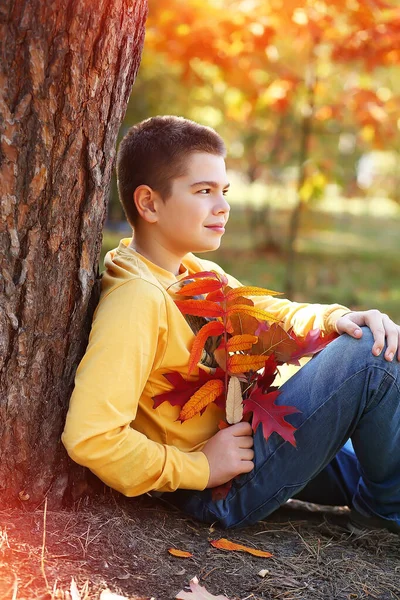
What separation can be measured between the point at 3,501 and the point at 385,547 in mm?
1187

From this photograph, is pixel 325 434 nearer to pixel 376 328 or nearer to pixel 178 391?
pixel 376 328

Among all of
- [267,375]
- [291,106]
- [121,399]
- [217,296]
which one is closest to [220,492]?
[267,375]

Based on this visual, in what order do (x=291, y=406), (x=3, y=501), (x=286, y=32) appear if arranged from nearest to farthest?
1. (x=3, y=501)
2. (x=291, y=406)
3. (x=286, y=32)

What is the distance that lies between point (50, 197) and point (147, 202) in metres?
0.47

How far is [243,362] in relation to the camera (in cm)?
→ 216

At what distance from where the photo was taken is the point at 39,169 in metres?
1.89

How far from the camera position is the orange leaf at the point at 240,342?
2.13 metres

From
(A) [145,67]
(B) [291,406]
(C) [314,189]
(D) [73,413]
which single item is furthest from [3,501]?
(A) [145,67]

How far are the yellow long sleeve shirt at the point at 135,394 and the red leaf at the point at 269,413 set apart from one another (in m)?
0.18

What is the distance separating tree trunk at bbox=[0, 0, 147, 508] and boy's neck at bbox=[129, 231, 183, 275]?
263mm

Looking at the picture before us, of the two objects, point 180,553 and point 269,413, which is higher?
point 269,413

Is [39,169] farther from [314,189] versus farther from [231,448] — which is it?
[314,189]

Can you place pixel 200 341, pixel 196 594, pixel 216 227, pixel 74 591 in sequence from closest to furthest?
pixel 74 591
pixel 196 594
pixel 200 341
pixel 216 227

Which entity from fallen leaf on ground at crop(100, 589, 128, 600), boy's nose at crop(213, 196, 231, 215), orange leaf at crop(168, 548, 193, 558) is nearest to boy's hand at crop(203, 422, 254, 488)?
orange leaf at crop(168, 548, 193, 558)
